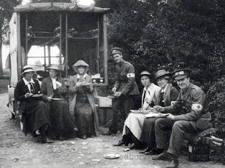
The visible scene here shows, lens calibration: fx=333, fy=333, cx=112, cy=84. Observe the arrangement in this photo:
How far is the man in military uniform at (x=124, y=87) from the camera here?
7254 mm

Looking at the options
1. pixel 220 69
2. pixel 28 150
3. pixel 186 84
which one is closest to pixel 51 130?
pixel 28 150

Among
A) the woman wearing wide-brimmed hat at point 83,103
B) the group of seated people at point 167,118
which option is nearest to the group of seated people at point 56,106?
the woman wearing wide-brimmed hat at point 83,103

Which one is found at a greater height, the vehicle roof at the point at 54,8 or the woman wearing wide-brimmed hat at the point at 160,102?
the vehicle roof at the point at 54,8

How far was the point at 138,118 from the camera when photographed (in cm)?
609

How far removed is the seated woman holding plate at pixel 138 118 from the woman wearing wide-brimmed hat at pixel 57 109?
1.39 meters

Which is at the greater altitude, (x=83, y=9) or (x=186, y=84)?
(x=83, y=9)

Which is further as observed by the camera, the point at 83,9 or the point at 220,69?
the point at 83,9

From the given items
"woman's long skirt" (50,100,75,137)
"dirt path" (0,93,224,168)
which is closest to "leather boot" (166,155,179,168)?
"dirt path" (0,93,224,168)

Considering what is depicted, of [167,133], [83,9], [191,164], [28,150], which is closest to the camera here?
[191,164]

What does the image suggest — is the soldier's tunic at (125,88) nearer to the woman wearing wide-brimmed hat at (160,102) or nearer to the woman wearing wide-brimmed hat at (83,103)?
the woman wearing wide-brimmed hat at (83,103)

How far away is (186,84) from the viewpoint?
16.9ft

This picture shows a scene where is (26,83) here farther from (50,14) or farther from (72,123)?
(50,14)

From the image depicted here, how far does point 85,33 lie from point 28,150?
4.76 metres

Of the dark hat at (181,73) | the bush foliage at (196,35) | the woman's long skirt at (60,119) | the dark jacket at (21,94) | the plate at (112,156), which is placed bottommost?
the plate at (112,156)
